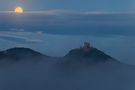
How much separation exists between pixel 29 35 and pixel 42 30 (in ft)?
0.66

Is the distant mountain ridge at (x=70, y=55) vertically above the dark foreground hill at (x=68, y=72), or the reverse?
the distant mountain ridge at (x=70, y=55)

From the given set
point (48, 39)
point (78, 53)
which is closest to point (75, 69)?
point (78, 53)

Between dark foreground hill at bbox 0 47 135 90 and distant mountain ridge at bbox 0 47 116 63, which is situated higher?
distant mountain ridge at bbox 0 47 116 63

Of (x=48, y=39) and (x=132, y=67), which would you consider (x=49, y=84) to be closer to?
(x=48, y=39)

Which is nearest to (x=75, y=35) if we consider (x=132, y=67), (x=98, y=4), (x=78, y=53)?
(x=78, y=53)

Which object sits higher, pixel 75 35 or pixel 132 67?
pixel 75 35

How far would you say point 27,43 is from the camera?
4.75m

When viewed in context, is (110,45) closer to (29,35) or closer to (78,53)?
(78,53)

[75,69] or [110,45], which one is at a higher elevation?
[110,45]

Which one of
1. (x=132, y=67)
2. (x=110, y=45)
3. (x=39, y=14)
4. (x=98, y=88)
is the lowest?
(x=98, y=88)

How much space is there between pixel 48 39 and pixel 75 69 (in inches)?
23.3

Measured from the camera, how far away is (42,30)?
15.6 ft

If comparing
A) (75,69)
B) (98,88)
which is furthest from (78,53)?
(98,88)

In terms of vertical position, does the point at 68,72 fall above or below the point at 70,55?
below
